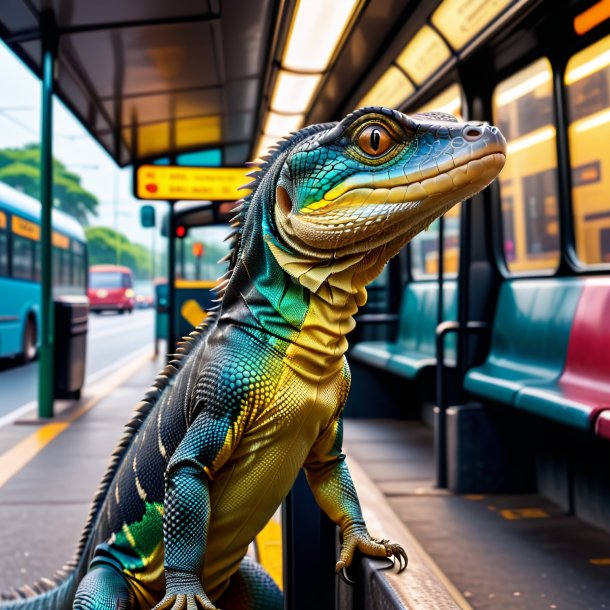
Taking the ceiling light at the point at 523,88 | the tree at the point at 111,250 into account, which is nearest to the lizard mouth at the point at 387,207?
the ceiling light at the point at 523,88

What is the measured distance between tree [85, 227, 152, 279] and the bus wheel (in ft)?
250

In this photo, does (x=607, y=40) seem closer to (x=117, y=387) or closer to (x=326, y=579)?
(x=326, y=579)

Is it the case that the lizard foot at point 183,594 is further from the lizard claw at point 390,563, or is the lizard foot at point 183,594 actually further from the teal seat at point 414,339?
the teal seat at point 414,339

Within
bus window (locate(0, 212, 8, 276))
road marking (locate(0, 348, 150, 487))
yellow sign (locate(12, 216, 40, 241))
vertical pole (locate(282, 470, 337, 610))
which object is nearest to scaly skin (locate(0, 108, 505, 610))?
vertical pole (locate(282, 470, 337, 610))

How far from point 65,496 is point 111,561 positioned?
334cm

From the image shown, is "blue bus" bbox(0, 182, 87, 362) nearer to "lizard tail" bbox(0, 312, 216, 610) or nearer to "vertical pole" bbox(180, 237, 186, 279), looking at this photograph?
"vertical pole" bbox(180, 237, 186, 279)

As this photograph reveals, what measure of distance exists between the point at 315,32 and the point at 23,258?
10738mm

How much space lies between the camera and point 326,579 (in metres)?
1.95

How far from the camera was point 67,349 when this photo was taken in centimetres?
855

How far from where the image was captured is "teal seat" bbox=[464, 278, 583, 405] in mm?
4367

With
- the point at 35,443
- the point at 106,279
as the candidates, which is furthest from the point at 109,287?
the point at 35,443

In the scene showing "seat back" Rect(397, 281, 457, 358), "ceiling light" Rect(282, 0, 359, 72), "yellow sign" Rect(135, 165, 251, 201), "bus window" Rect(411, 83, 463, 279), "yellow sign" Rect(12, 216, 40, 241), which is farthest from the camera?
"yellow sign" Rect(12, 216, 40, 241)

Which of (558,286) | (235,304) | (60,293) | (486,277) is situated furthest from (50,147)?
(60,293)

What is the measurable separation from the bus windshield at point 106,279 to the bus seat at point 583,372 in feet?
155
